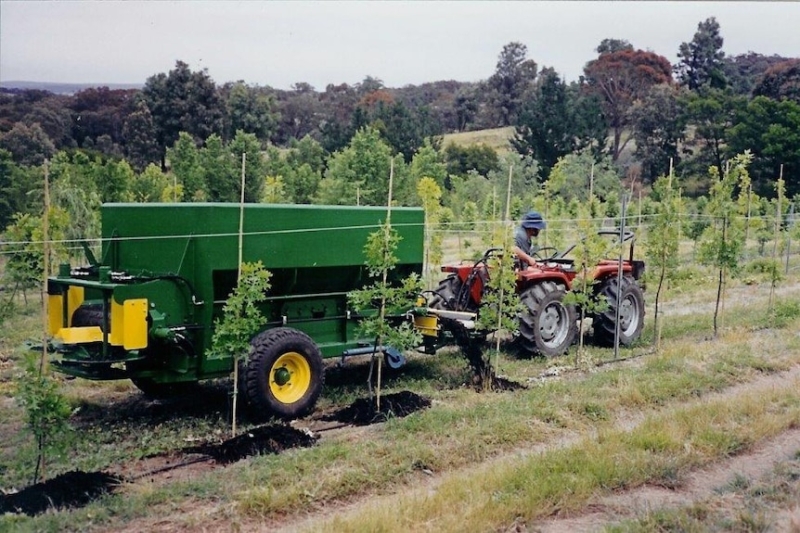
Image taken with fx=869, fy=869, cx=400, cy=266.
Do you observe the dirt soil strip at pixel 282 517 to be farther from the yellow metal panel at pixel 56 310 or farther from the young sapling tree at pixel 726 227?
the young sapling tree at pixel 726 227

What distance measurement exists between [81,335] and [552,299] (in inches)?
242

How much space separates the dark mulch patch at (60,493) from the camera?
6211mm

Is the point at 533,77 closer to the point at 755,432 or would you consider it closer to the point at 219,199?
the point at 219,199

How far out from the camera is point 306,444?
7.78 metres

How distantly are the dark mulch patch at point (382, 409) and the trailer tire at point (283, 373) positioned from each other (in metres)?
0.37

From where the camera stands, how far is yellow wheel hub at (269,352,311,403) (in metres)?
8.88

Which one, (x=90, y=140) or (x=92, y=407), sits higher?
(x=90, y=140)

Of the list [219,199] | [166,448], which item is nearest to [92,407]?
[166,448]

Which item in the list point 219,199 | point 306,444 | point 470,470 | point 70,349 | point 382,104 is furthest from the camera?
point 382,104

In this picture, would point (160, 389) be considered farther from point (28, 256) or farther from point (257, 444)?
point (28, 256)

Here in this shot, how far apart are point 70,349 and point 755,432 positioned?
21.3ft

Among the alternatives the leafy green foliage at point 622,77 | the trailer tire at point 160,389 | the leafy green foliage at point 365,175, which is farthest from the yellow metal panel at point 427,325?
the leafy green foliage at point 622,77

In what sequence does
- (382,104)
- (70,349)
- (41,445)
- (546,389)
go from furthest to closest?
(382,104)
(546,389)
(70,349)
(41,445)

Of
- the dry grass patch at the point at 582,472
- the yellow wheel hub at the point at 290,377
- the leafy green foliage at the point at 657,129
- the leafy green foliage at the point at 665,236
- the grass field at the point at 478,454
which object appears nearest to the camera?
the dry grass patch at the point at 582,472
